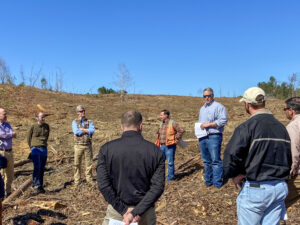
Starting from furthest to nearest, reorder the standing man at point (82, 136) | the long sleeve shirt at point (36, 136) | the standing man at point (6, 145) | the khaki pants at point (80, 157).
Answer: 1. the khaki pants at point (80, 157)
2. the standing man at point (82, 136)
3. the long sleeve shirt at point (36, 136)
4. the standing man at point (6, 145)

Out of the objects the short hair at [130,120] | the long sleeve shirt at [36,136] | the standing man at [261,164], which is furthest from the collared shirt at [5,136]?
the standing man at [261,164]

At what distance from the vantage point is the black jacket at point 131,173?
2.63 metres

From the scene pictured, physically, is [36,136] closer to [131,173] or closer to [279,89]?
[131,173]

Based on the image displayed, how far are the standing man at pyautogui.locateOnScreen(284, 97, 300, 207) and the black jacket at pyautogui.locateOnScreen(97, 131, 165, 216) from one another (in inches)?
67.3

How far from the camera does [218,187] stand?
6.41 m

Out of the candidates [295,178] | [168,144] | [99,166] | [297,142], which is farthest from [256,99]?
[168,144]

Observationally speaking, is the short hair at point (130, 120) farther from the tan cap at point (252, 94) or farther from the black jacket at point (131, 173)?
the tan cap at point (252, 94)

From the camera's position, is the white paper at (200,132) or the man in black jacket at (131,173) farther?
the white paper at (200,132)

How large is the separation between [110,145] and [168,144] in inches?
184

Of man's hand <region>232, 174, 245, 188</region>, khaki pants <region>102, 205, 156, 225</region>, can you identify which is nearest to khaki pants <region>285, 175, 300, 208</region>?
man's hand <region>232, 174, 245, 188</region>

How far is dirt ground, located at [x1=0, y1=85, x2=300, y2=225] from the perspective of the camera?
17.9 ft

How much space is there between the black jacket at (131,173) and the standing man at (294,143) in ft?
5.61

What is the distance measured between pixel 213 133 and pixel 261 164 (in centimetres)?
332

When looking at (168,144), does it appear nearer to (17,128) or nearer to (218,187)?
(218,187)
